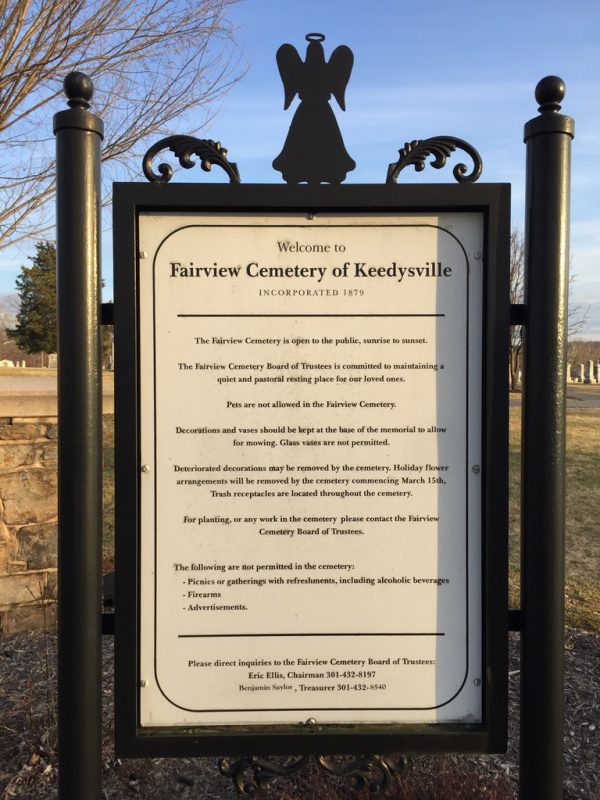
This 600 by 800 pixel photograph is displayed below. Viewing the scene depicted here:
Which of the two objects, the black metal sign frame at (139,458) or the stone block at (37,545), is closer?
the black metal sign frame at (139,458)

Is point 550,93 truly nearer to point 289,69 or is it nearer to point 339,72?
point 339,72

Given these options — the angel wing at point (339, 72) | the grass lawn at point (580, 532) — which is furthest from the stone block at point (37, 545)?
the angel wing at point (339, 72)

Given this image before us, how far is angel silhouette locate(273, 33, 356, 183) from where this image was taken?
5.94 ft

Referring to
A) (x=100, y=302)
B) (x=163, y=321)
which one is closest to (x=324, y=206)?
(x=163, y=321)

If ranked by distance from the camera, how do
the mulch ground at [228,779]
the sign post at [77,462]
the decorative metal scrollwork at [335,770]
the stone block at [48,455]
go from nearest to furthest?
the sign post at [77,462]
the decorative metal scrollwork at [335,770]
the mulch ground at [228,779]
the stone block at [48,455]

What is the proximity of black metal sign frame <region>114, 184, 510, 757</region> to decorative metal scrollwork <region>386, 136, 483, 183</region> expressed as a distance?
0.07 m

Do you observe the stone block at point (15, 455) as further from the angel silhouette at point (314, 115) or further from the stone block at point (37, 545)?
the angel silhouette at point (314, 115)

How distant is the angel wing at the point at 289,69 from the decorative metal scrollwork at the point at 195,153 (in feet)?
0.82

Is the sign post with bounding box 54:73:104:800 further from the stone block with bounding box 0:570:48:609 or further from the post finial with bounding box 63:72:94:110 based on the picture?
the stone block with bounding box 0:570:48:609

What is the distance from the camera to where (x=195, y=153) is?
1.84 meters

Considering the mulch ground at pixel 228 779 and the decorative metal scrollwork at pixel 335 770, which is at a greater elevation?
the decorative metal scrollwork at pixel 335 770

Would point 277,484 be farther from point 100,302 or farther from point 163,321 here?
point 100,302

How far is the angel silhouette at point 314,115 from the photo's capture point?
1.81m

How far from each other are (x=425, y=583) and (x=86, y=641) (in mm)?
939
